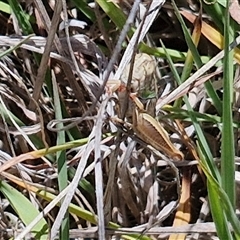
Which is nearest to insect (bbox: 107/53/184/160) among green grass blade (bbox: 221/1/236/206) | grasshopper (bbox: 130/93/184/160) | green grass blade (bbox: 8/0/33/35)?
grasshopper (bbox: 130/93/184/160)

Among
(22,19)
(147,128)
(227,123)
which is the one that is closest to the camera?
(227,123)

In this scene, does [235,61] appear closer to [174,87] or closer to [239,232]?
[174,87]

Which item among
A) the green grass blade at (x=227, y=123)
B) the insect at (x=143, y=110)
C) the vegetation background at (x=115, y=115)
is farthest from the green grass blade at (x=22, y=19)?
the green grass blade at (x=227, y=123)

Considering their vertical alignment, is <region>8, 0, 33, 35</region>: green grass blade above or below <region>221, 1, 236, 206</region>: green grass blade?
above

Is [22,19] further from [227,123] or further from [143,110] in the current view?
[227,123]

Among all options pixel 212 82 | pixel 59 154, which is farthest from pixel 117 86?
pixel 212 82

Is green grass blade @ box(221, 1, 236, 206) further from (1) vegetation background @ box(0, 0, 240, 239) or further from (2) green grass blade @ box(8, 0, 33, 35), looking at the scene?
(2) green grass blade @ box(8, 0, 33, 35)

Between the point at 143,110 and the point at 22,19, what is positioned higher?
A: the point at 22,19

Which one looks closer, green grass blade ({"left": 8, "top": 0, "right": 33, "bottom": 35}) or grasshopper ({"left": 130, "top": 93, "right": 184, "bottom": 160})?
grasshopper ({"left": 130, "top": 93, "right": 184, "bottom": 160})

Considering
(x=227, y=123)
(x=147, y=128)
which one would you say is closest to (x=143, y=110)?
(x=147, y=128)

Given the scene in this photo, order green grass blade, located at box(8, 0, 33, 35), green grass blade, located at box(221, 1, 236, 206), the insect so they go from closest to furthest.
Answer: green grass blade, located at box(221, 1, 236, 206), the insect, green grass blade, located at box(8, 0, 33, 35)

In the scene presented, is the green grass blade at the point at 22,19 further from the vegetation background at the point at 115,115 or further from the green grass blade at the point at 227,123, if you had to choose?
the green grass blade at the point at 227,123
